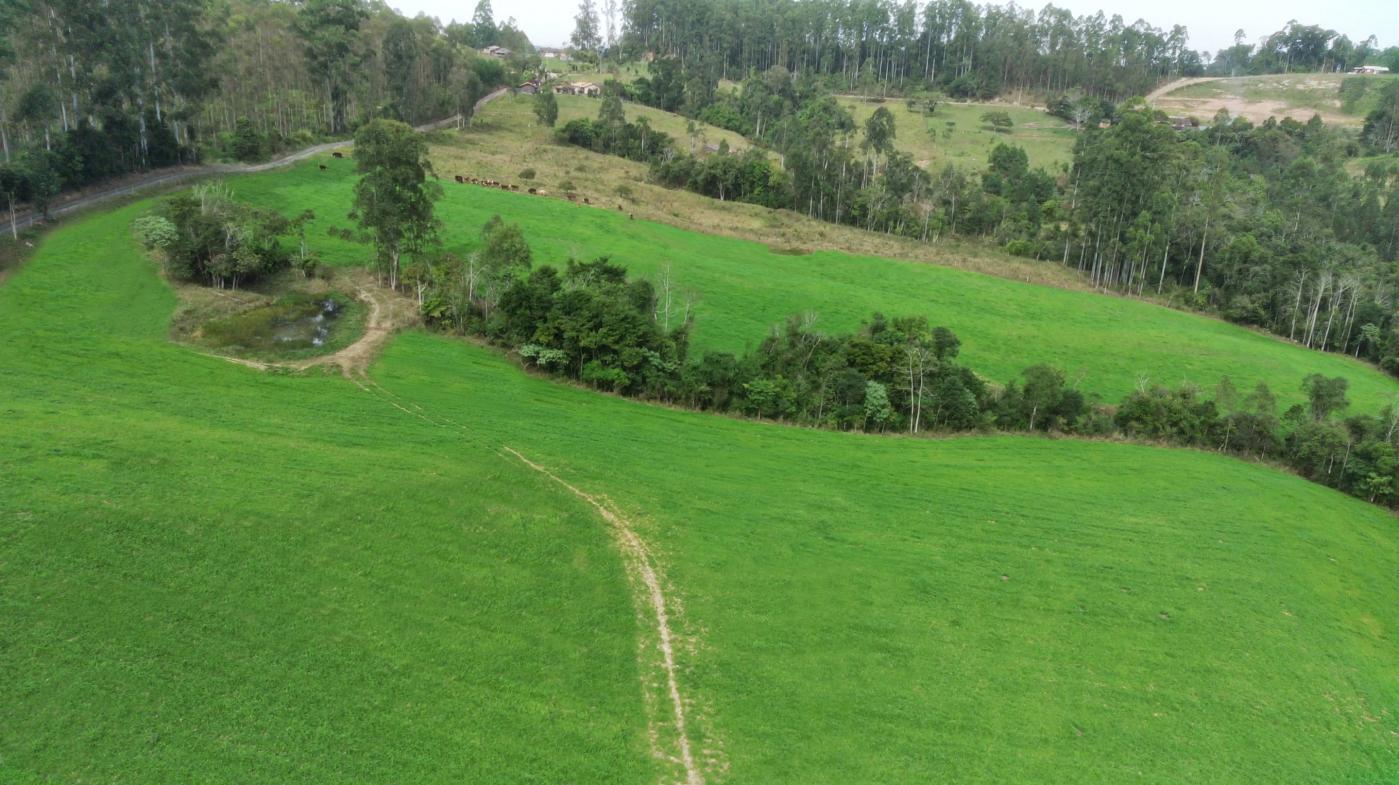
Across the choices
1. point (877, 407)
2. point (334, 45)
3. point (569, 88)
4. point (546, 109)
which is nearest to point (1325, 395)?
point (877, 407)

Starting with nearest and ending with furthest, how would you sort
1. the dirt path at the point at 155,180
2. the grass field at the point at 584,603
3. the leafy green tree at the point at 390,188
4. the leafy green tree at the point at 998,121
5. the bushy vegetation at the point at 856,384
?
the grass field at the point at 584,603 → the bushy vegetation at the point at 856,384 → the leafy green tree at the point at 390,188 → the dirt path at the point at 155,180 → the leafy green tree at the point at 998,121

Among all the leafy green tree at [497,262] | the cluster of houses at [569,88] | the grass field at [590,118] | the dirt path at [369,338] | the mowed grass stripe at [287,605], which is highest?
the cluster of houses at [569,88]

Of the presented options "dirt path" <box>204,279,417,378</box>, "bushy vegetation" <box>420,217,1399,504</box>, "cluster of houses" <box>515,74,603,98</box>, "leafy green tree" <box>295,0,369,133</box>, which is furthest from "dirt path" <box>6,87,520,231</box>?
"cluster of houses" <box>515,74,603,98</box>

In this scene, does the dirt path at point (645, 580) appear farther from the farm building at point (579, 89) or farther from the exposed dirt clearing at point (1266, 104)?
the exposed dirt clearing at point (1266, 104)

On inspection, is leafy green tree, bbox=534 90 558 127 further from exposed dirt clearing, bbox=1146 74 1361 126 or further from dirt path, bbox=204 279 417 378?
exposed dirt clearing, bbox=1146 74 1361 126

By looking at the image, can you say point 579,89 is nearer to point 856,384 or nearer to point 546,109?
point 546,109

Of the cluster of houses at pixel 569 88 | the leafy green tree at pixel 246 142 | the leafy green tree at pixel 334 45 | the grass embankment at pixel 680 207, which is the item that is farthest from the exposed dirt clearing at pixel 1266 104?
the leafy green tree at pixel 246 142

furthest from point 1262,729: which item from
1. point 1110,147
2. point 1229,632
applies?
point 1110,147
